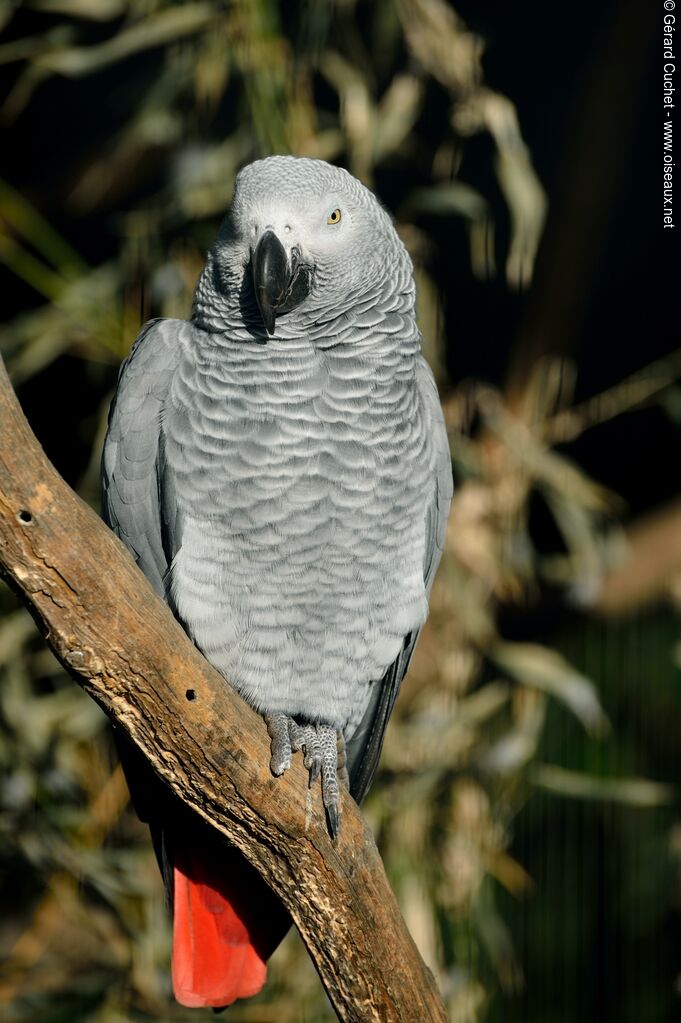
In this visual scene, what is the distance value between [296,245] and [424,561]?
37cm

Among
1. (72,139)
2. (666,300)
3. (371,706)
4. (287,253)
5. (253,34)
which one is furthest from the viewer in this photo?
(72,139)

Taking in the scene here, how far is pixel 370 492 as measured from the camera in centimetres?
96

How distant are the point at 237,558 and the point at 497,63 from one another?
1.20 metres

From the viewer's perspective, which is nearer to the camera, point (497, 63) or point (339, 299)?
point (339, 299)

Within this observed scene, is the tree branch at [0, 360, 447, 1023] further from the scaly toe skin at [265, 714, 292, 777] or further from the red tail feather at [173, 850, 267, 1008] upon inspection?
the red tail feather at [173, 850, 267, 1008]

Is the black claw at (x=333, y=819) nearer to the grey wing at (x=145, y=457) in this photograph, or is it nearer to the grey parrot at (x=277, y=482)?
the grey parrot at (x=277, y=482)

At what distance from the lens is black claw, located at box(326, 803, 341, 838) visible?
0.88 metres

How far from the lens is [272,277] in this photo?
0.87m

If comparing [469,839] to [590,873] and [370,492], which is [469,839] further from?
[370,492]

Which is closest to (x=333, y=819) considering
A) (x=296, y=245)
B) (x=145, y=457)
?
(x=145, y=457)

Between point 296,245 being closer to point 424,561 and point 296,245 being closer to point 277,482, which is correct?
point 277,482

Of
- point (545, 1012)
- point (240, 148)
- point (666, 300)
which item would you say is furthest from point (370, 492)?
point (545, 1012)

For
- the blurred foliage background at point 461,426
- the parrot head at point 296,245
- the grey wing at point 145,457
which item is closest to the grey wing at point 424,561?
the parrot head at point 296,245

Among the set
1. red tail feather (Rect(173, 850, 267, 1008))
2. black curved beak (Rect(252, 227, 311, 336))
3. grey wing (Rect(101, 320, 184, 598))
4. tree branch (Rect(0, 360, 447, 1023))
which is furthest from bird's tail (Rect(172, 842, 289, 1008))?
black curved beak (Rect(252, 227, 311, 336))
